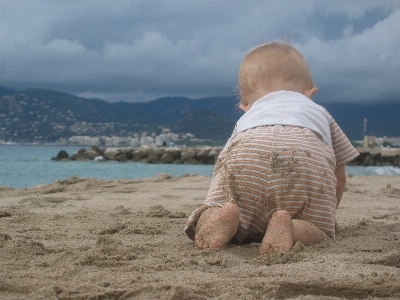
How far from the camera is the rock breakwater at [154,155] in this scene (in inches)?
877

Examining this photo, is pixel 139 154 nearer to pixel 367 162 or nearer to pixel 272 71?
pixel 367 162

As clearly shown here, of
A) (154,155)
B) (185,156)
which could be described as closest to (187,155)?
(185,156)

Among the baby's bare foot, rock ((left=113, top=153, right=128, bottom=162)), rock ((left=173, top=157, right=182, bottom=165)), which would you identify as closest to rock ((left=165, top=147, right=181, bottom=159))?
rock ((left=173, top=157, right=182, bottom=165))

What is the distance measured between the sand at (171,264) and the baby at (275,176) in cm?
9

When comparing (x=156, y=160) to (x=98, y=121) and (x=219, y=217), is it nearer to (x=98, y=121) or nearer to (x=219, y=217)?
(x=219, y=217)

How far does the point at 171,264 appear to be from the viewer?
1.49 m

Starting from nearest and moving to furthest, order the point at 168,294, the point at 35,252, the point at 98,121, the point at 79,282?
1. the point at 168,294
2. the point at 79,282
3. the point at 35,252
4. the point at 98,121

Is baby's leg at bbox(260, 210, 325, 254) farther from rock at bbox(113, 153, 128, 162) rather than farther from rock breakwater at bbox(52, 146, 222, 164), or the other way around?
rock at bbox(113, 153, 128, 162)

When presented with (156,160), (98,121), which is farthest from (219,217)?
(98,121)

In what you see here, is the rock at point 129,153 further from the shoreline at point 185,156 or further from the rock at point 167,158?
the rock at point 167,158

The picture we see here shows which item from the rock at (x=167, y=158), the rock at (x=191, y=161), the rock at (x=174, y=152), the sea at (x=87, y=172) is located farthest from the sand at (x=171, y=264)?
the rock at (x=174, y=152)

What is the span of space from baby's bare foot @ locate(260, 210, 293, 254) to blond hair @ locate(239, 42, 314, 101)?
729 mm

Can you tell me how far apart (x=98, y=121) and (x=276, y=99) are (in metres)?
66.1

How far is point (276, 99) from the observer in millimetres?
2057
